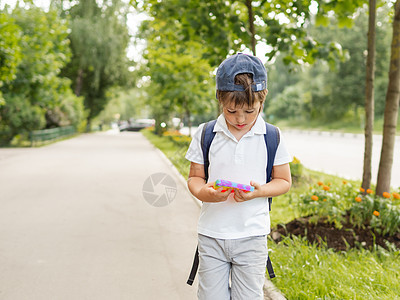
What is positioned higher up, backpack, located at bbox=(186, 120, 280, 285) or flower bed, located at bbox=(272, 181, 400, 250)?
backpack, located at bbox=(186, 120, 280, 285)

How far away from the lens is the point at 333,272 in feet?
10.4

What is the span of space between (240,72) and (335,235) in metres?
2.93

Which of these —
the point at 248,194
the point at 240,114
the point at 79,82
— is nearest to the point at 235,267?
the point at 248,194

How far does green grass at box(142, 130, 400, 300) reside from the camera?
2.88m

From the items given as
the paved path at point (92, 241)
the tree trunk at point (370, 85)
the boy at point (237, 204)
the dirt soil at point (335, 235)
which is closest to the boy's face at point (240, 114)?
the boy at point (237, 204)

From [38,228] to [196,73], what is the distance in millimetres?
8150

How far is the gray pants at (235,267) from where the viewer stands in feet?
6.36

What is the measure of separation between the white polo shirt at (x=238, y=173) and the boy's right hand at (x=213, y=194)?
0.15 meters

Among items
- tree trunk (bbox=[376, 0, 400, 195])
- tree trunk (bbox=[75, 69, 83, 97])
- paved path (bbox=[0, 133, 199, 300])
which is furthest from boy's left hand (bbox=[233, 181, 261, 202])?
tree trunk (bbox=[75, 69, 83, 97])

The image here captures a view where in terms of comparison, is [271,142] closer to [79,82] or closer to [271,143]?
[271,143]

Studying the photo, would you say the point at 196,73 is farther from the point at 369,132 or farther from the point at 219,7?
the point at 369,132

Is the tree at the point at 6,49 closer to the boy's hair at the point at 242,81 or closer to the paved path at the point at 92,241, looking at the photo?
the paved path at the point at 92,241

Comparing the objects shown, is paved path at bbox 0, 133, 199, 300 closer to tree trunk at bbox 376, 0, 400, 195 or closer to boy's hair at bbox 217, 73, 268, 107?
boy's hair at bbox 217, 73, 268, 107
